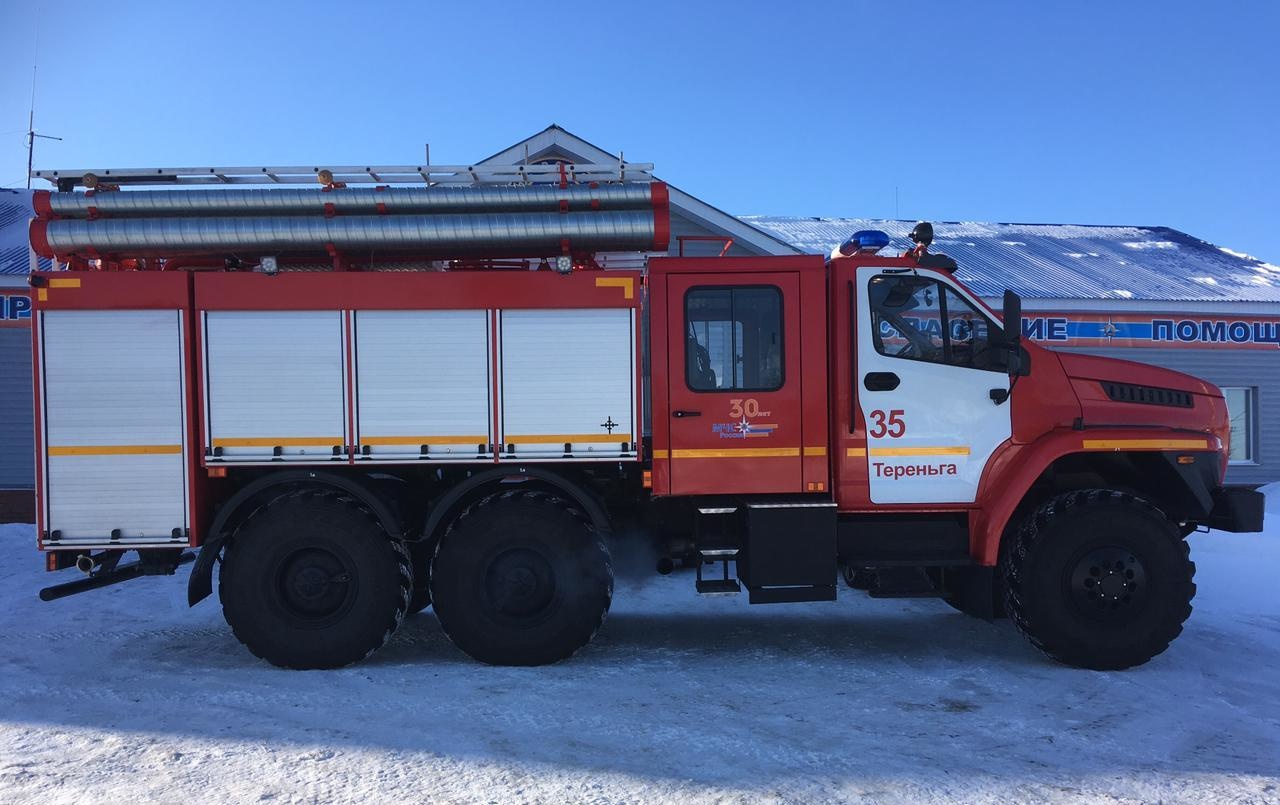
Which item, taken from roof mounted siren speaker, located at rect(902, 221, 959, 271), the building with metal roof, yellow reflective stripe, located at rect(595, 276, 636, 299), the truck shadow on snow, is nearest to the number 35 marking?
roof mounted siren speaker, located at rect(902, 221, 959, 271)

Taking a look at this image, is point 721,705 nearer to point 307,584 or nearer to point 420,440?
point 420,440

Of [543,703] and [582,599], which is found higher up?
[582,599]

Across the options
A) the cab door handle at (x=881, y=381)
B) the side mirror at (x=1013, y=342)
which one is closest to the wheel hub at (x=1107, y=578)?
the side mirror at (x=1013, y=342)

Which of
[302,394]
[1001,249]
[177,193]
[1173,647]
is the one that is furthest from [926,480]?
[1001,249]

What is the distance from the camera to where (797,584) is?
541 cm

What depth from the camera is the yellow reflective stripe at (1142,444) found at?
17.7 ft

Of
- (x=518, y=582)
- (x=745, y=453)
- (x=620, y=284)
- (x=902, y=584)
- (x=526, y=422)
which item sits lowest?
(x=902, y=584)

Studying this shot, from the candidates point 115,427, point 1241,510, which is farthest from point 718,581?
point 115,427

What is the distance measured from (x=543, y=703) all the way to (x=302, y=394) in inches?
104

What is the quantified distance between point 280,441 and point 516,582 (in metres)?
1.89

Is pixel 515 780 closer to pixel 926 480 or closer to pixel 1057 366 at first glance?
pixel 926 480

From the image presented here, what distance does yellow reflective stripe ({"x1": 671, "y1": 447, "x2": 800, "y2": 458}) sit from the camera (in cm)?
545

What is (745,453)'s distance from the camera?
5469 millimetres

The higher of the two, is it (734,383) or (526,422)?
(734,383)
